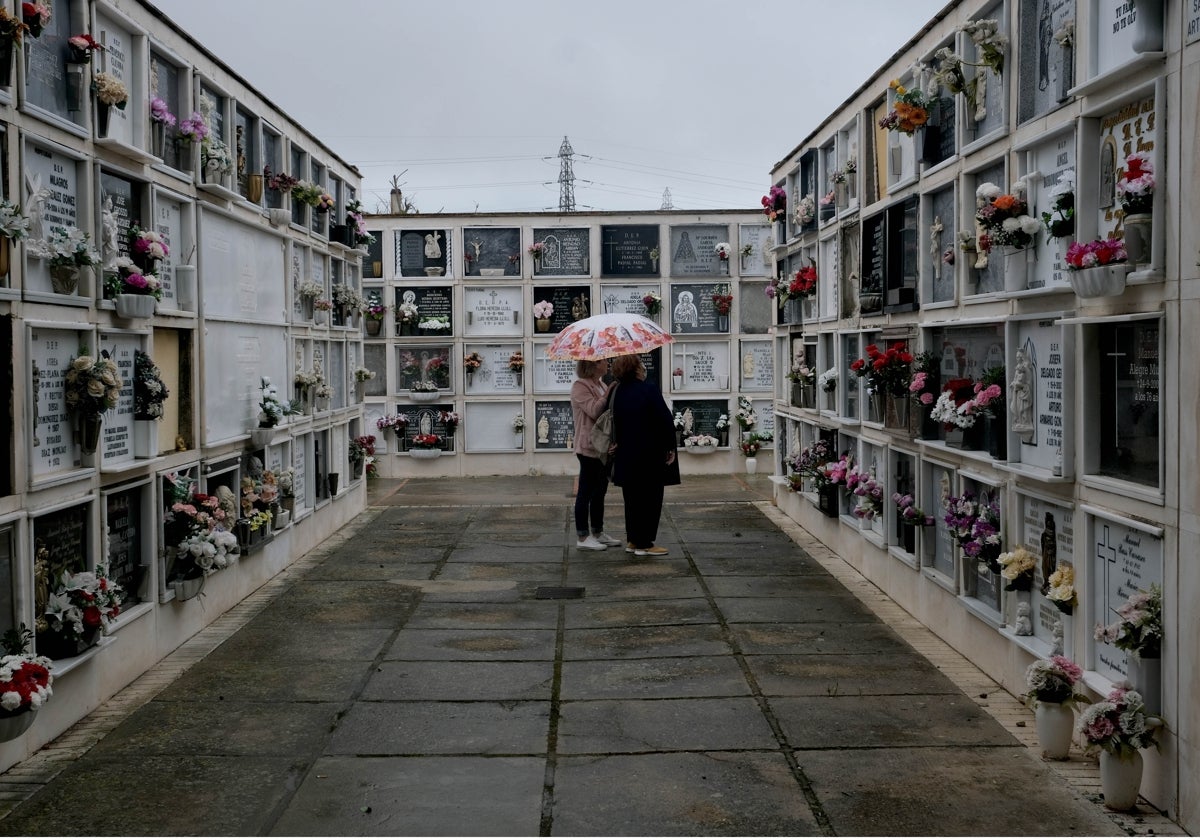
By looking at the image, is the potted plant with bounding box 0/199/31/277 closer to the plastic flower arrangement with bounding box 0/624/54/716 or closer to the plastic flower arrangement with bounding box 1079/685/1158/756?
the plastic flower arrangement with bounding box 0/624/54/716

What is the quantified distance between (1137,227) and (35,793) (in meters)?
4.16

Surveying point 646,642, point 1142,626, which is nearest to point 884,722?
point 1142,626

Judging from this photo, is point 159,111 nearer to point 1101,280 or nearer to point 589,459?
point 589,459

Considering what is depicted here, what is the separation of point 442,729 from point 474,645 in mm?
1451

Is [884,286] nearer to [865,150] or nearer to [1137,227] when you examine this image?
[865,150]

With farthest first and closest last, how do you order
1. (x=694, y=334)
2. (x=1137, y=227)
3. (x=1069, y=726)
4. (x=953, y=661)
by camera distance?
(x=694, y=334), (x=953, y=661), (x=1069, y=726), (x=1137, y=227)

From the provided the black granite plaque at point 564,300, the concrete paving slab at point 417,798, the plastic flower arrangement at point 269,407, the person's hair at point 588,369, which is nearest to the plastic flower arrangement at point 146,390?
the plastic flower arrangement at point 269,407

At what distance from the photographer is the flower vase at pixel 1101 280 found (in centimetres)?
393

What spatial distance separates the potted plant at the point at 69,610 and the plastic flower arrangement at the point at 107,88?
2.09m

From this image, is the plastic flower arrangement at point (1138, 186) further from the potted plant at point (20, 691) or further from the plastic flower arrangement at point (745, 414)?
the plastic flower arrangement at point (745, 414)

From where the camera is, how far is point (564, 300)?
15.1 m

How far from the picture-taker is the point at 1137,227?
384 cm

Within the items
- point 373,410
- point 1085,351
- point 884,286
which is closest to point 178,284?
point 884,286

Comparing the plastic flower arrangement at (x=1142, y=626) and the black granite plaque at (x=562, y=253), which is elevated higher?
the black granite plaque at (x=562, y=253)
